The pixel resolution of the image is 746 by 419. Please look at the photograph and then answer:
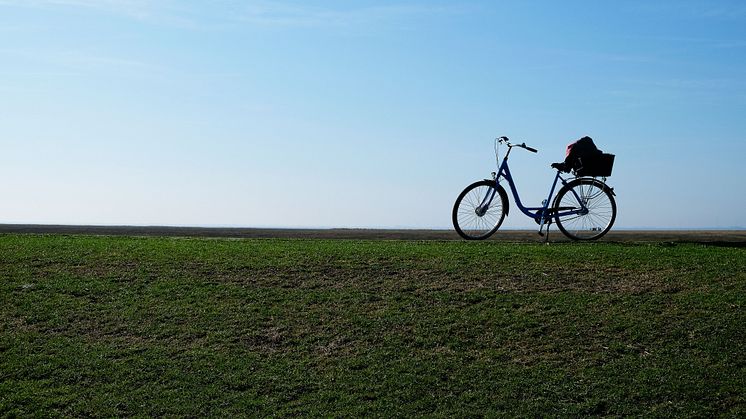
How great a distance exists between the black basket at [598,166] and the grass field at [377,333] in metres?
1.99

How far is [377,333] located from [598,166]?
7.61m

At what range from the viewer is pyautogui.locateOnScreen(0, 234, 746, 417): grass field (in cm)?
808

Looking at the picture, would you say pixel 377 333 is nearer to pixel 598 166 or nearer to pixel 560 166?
pixel 560 166

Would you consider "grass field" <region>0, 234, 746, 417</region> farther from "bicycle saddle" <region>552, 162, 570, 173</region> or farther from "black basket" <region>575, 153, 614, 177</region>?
"bicycle saddle" <region>552, 162, 570, 173</region>

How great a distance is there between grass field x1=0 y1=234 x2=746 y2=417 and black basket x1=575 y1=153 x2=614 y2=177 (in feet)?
6.53

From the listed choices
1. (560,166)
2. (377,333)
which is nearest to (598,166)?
(560,166)

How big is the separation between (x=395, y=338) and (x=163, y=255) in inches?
239

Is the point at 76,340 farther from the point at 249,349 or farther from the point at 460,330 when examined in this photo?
the point at 460,330

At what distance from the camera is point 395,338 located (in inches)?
374

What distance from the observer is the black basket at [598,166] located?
50.1 feet

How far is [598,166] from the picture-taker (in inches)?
603

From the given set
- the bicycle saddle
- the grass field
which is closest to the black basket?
the bicycle saddle

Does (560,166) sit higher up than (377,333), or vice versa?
(560,166)

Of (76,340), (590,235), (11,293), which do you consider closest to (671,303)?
(590,235)
